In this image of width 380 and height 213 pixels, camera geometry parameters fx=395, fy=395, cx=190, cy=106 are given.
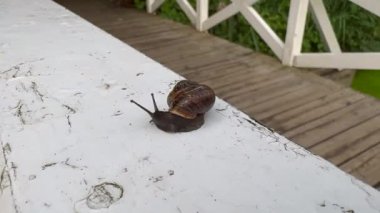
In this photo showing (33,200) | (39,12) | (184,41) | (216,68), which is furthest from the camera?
(184,41)

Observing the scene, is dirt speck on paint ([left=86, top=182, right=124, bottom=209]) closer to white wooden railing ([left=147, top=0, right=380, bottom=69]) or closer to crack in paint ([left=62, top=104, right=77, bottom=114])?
crack in paint ([left=62, top=104, right=77, bottom=114])

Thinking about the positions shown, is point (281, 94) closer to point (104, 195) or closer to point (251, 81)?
point (251, 81)

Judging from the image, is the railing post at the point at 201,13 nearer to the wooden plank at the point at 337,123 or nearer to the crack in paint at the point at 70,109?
A: the wooden plank at the point at 337,123

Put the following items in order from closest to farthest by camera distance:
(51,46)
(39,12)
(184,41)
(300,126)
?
1. (51,46)
2. (39,12)
3. (300,126)
4. (184,41)

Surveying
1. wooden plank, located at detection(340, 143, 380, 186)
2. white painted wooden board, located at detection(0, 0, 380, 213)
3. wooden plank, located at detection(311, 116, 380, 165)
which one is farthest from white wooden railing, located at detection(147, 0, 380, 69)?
white painted wooden board, located at detection(0, 0, 380, 213)

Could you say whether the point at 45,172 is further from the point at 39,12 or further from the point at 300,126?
the point at 300,126

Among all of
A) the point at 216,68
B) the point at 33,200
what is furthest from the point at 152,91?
the point at 216,68

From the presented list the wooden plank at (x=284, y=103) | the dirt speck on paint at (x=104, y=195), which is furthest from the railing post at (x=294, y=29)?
the dirt speck on paint at (x=104, y=195)
